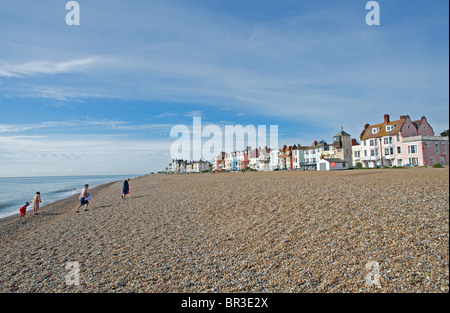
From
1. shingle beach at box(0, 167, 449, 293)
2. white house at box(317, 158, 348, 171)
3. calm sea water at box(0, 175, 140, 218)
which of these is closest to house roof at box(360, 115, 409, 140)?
white house at box(317, 158, 348, 171)

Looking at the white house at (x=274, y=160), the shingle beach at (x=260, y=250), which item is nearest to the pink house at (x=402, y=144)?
the white house at (x=274, y=160)

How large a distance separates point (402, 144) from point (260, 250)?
51.8 meters

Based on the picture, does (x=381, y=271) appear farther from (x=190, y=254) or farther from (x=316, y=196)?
(x=316, y=196)

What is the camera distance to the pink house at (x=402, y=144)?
4475cm

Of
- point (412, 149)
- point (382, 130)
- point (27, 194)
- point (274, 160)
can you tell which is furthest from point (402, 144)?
point (27, 194)

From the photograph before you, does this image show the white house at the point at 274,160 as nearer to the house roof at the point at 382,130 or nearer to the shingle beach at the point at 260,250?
the house roof at the point at 382,130

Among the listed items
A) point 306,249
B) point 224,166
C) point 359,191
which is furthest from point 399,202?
point 224,166

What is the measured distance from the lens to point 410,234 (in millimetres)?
7953

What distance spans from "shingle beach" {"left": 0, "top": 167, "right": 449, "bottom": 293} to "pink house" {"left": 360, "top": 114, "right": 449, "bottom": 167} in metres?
38.8

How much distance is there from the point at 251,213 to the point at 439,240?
24.1 ft

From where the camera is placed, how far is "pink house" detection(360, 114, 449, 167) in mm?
44750

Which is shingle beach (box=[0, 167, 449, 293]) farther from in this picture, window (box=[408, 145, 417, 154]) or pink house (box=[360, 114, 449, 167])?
window (box=[408, 145, 417, 154])

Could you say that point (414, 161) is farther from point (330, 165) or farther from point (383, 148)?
point (330, 165)
